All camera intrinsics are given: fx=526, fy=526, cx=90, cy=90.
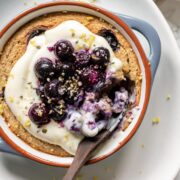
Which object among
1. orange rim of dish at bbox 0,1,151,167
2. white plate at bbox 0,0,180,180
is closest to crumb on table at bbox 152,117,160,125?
white plate at bbox 0,0,180,180

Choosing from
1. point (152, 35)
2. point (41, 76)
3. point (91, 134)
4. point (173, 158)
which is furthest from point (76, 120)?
point (173, 158)

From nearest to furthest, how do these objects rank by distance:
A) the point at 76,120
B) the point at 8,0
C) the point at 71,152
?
the point at 76,120 < the point at 71,152 < the point at 8,0

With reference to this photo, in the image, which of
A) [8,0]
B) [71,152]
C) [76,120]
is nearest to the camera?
[76,120]

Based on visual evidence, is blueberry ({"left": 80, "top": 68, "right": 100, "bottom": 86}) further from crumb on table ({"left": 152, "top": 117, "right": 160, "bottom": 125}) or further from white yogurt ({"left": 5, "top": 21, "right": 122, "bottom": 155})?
crumb on table ({"left": 152, "top": 117, "right": 160, "bottom": 125})

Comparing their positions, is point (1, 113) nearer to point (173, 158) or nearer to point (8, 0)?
point (8, 0)

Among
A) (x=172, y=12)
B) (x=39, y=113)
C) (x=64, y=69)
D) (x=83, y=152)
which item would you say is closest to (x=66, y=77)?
(x=64, y=69)

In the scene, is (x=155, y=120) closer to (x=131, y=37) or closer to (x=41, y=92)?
(x=131, y=37)

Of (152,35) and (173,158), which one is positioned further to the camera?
(173,158)
